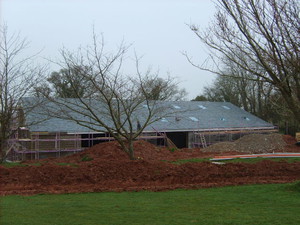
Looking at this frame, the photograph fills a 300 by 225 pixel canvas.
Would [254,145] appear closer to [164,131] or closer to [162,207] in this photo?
[164,131]

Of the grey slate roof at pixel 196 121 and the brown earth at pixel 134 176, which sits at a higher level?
the grey slate roof at pixel 196 121

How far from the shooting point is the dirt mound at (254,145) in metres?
25.8

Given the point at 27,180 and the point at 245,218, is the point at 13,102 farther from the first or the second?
the point at 245,218

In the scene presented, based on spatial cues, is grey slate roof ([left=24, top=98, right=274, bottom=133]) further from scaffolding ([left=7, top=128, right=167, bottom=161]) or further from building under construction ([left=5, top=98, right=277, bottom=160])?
scaffolding ([left=7, top=128, right=167, bottom=161])

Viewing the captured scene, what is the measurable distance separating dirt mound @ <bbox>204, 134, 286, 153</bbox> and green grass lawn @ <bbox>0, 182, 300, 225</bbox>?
51.4 feet

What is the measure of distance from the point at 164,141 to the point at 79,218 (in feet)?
80.7

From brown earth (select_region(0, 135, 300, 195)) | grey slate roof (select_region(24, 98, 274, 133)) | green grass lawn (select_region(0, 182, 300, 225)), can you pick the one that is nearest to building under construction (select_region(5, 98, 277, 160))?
grey slate roof (select_region(24, 98, 274, 133))

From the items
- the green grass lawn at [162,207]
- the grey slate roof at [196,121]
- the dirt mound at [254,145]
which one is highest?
the grey slate roof at [196,121]

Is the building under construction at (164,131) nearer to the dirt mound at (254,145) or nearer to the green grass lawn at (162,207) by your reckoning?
the dirt mound at (254,145)

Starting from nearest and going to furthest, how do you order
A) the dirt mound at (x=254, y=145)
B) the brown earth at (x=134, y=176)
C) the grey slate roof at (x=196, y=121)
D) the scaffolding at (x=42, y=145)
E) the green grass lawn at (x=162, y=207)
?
the green grass lawn at (x=162, y=207)
the brown earth at (x=134, y=176)
the scaffolding at (x=42, y=145)
the dirt mound at (x=254, y=145)
the grey slate roof at (x=196, y=121)

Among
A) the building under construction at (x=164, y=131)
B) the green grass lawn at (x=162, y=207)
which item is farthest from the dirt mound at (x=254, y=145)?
the green grass lawn at (x=162, y=207)

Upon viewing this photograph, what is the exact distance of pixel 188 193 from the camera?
1012 centimetres

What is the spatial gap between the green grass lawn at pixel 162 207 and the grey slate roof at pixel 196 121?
18095 millimetres

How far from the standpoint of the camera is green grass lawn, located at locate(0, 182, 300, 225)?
635 cm
